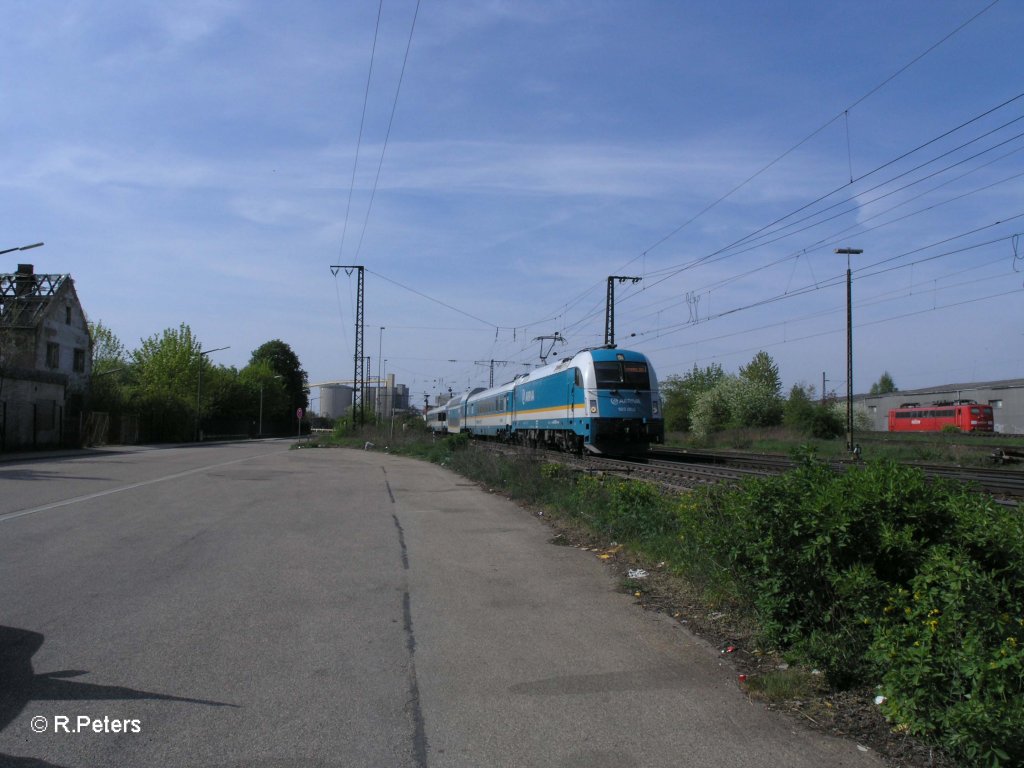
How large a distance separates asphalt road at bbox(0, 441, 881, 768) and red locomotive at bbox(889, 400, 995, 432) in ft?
158

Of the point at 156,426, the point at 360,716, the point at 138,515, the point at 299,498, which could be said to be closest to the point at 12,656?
the point at 360,716

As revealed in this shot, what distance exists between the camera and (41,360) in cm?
4109

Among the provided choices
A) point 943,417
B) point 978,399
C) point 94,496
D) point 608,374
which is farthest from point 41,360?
point 978,399

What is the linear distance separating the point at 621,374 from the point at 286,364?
305 ft

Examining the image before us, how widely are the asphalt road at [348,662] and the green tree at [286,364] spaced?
98.4 metres

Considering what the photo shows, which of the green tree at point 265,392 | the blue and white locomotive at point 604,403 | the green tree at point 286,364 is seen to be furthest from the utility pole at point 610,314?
the green tree at point 286,364

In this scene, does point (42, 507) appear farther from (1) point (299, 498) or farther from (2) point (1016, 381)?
(2) point (1016, 381)

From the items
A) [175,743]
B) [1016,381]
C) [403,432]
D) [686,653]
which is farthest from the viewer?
[1016,381]

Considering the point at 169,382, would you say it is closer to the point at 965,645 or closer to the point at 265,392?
the point at 265,392

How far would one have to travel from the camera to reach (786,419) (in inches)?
1795

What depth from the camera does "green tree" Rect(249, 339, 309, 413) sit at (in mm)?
107125

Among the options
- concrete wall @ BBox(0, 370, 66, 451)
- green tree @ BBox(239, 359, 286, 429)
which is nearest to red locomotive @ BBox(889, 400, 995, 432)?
concrete wall @ BBox(0, 370, 66, 451)

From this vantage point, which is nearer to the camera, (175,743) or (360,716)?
(175,743)

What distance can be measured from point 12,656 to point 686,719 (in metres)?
Result: 4.45
